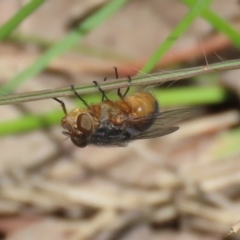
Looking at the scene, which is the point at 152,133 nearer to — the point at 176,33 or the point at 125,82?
the point at 176,33

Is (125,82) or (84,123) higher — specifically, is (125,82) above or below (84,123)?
below

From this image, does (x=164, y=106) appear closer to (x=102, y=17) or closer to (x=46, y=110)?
(x=46, y=110)

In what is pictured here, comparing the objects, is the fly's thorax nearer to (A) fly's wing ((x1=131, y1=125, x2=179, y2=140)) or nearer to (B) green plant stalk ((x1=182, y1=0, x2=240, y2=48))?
(A) fly's wing ((x1=131, y1=125, x2=179, y2=140))

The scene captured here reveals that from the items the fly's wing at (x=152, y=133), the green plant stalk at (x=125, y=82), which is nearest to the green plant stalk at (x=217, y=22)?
the fly's wing at (x=152, y=133)

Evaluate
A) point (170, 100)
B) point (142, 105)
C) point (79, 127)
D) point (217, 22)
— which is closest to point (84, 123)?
point (79, 127)

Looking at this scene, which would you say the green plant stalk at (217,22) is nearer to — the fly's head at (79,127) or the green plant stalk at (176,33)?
the green plant stalk at (176,33)

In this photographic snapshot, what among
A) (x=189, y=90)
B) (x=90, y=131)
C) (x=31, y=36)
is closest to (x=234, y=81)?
(x=189, y=90)

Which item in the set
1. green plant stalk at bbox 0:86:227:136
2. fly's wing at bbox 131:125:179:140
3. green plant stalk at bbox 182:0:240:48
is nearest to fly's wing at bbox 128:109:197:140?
fly's wing at bbox 131:125:179:140
